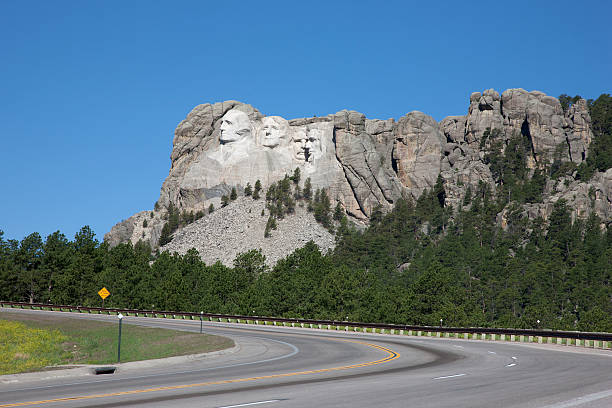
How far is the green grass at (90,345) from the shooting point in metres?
36.9

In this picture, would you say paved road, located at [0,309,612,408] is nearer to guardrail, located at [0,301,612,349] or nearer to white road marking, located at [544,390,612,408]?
white road marking, located at [544,390,612,408]

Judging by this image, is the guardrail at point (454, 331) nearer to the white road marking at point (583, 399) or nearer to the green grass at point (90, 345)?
the green grass at point (90, 345)

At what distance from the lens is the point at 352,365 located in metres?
26.8

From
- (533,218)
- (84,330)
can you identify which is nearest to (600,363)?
(84,330)

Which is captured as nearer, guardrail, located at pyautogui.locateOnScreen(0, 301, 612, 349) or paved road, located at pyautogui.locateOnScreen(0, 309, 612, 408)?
paved road, located at pyautogui.locateOnScreen(0, 309, 612, 408)

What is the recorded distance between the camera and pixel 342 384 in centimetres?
1992

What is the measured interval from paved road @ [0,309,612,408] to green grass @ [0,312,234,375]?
8.81m

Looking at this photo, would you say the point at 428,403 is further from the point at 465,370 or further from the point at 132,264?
the point at 132,264

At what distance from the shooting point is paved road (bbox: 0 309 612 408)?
1633 cm

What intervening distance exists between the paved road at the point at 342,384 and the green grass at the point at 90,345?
28.9 ft

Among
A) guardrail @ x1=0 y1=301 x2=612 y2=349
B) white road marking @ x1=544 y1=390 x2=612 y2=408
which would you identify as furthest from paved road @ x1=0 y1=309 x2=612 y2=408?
guardrail @ x1=0 y1=301 x2=612 y2=349

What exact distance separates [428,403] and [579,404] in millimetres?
3424

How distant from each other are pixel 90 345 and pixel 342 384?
32.8 meters

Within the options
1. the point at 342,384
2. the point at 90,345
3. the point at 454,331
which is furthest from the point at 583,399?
the point at 454,331
